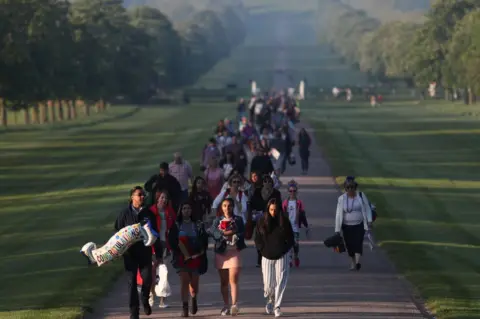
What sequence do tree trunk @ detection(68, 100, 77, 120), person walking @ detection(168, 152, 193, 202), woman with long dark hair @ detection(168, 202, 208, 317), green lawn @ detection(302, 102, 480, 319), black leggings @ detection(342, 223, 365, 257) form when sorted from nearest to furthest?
woman with long dark hair @ detection(168, 202, 208, 317) → black leggings @ detection(342, 223, 365, 257) → green lawn @ detection(302, 102, 480, 319) → person walking @ detection(168, 152, 193, 202) → tree trunk @ detection(68, 100, 77, 120)

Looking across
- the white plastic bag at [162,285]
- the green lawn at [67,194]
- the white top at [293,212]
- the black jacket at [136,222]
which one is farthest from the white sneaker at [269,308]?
the white top at [293,212]

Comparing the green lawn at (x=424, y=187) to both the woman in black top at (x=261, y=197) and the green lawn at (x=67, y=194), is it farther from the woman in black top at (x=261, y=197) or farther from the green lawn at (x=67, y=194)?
the green lawn at (x=67, y=194)

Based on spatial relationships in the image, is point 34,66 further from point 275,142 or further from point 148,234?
point 148,234

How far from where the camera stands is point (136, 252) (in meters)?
19.5

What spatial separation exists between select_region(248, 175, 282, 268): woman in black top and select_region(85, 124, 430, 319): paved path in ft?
3.34

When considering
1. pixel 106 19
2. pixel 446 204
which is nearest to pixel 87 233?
pixel 446 204

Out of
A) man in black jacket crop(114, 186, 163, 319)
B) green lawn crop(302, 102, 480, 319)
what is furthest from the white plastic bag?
green lawn crop(302, 102, 480, 319)

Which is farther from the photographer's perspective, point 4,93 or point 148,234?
point 4,93

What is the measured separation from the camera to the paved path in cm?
2095

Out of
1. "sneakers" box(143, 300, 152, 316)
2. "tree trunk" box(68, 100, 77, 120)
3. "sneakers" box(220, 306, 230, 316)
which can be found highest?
"sneakers" box(143, 300, 152, 316)

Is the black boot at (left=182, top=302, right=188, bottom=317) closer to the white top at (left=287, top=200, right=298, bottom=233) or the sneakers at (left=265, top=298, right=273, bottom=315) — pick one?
the sneakers at (left=265, top=298, right=273, bottom=315)

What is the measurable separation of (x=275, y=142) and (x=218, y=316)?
74.1 ft

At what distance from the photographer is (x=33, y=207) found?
146 ft

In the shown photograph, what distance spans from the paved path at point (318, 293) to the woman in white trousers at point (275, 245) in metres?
0.44
